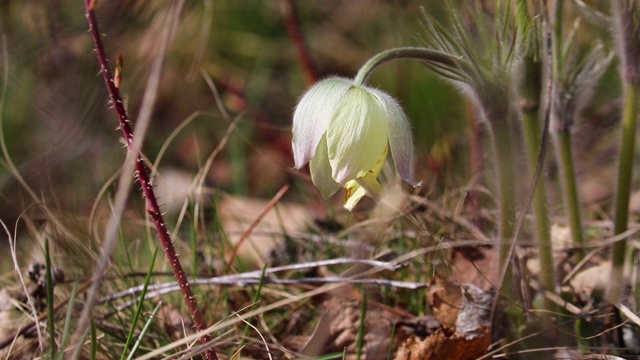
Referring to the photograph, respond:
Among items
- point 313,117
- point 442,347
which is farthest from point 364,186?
point 442,347

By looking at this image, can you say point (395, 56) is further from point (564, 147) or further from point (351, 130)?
point (564, 147)

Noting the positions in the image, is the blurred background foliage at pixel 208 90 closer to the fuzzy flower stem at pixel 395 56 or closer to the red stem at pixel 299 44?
the red stem at pixel 299 44

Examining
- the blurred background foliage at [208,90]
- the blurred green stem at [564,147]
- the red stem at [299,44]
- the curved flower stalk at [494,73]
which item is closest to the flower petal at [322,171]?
the curved flower stalk at [494,73]

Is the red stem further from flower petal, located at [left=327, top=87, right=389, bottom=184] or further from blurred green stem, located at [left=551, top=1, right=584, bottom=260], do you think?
flower petal, located at [left=327, top=87, right=389, bottom=184]

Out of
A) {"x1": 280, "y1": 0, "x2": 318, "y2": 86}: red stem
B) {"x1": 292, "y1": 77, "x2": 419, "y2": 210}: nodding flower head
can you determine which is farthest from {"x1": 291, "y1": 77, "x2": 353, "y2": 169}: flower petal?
{"x1": 280, "y1": 0, "x2": 318, "y2": 86}: red stem

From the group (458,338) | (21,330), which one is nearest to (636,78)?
(458,338)

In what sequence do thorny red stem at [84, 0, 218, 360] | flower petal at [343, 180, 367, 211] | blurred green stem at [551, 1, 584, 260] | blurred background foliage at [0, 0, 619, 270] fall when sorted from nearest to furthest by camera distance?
thorny red stem at [84, 0, 218, 360] < flower petal at [343, 180, 367, 211] < blurred green stem at [551, 1, 584, 260] < blurred background foliage at [0, 0, 619, 270]

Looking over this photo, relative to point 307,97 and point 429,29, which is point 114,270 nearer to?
point 307,97
